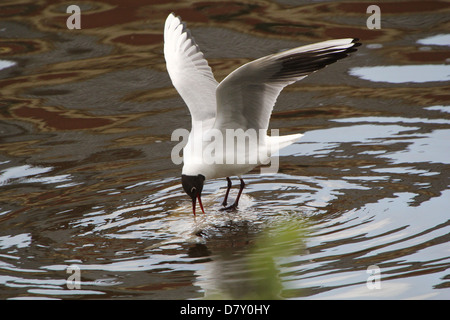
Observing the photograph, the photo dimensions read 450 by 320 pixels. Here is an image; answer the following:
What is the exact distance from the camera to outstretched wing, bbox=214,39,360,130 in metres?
5.97

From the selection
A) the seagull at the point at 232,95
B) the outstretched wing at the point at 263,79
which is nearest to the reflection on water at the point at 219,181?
the seagull at the point at 232,95

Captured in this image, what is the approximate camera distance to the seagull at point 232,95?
600 cm

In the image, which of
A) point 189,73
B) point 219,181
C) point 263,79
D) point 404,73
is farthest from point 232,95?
point 404,73

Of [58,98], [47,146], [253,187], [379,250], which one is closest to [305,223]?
[379,250]

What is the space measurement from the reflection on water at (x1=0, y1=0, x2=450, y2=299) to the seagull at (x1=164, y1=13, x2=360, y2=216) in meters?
0.35

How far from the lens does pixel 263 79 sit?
6.20m

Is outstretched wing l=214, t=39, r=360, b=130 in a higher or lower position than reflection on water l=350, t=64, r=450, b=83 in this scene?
lower

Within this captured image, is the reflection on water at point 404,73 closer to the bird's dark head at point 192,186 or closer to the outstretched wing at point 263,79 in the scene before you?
the outstretched wing at point 263,79

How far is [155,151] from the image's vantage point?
823 centimetres

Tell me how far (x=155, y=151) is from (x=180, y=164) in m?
0.46

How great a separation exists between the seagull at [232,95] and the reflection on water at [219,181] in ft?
1.15

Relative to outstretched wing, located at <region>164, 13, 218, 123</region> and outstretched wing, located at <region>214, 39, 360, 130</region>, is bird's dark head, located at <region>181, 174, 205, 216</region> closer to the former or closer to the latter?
outstretched wing, located at <region>214, 39, 360, 130</region>

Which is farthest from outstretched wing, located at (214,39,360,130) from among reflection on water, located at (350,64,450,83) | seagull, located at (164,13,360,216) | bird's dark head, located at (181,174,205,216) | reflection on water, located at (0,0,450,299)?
reflection on water, located at (350,64,450,83)

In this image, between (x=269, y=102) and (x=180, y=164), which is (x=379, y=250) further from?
(x=180, y=164)
